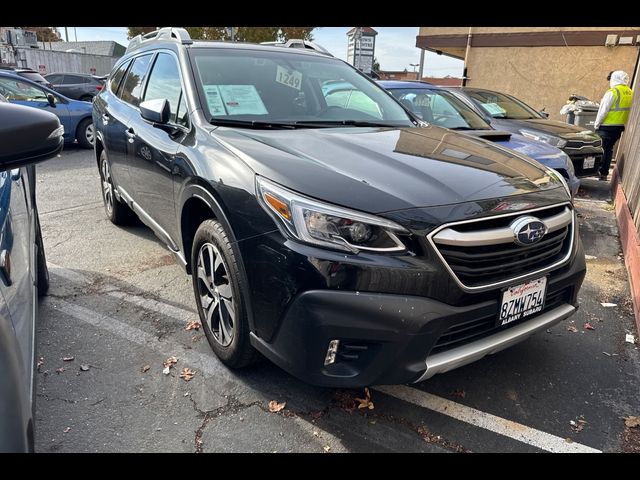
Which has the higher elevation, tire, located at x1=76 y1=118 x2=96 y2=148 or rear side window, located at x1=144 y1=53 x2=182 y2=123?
rear side window, located at x1=144 y1=53 x2=182 y2=123

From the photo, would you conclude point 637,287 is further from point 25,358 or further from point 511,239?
point 25,358

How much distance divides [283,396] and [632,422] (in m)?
1.80

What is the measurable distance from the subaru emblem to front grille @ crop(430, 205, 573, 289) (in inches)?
0.9

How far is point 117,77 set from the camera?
4.83 m

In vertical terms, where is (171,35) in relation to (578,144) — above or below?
above

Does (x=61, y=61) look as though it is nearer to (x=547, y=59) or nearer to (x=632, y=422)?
(x=547, y=59)

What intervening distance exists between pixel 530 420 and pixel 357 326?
3.92 ft

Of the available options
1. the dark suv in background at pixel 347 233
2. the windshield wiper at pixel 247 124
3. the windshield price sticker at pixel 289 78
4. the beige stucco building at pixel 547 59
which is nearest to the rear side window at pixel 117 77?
the dark suv in background at pixel 347 233

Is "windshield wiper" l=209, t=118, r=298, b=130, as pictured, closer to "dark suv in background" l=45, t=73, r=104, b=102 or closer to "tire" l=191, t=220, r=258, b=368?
"tire" l=191, t=220, r=258, b=368

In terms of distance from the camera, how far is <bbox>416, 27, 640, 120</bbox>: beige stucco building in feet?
41.3

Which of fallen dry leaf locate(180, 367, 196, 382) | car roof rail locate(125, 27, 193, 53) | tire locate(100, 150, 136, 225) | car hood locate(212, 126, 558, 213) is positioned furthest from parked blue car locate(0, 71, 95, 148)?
car hood locate(212, 126, 558, 213)

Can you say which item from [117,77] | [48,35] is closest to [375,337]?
[117,77]

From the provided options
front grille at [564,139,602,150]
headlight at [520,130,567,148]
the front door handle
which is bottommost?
front grille at [564,139,602,150]
